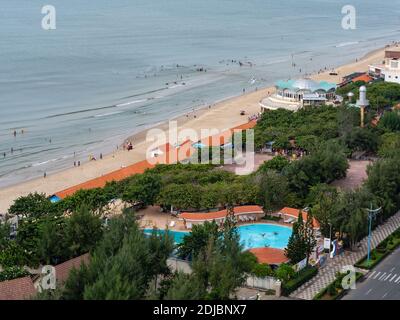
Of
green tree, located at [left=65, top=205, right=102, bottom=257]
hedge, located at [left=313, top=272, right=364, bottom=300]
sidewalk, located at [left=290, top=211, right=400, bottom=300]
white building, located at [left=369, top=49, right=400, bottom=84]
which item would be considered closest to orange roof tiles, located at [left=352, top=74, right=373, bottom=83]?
white building, located at [left=369, top=49, right=400, bottom=84]

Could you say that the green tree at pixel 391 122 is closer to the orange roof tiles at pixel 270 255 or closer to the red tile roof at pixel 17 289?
the orange roof tiles at pixel 270 255

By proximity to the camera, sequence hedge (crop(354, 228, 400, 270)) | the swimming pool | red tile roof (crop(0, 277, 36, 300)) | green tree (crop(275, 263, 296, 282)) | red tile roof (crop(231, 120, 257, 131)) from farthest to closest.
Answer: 1. red tile roof (crop(231, 120, 257, 131))
2. the swimming pool
3. hedge (crop(354, 228, 400, 270))
4. green tree (crop(275, 263, 296, 282))
5. red tile roof (crop(0, 277, 36, 300))

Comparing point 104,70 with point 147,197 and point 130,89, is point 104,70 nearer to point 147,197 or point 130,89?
point 130,89

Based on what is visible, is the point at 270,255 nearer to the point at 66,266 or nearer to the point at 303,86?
the point at 66,266

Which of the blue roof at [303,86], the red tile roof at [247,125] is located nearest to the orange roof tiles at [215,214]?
the red tile roof at [247,125]

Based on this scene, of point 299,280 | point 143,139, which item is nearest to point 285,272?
point 299,280

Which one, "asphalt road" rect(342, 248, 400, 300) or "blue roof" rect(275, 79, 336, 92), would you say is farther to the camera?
"blue roof" rect(275, 79, 336, 92)

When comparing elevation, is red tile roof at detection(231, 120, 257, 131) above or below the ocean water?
below

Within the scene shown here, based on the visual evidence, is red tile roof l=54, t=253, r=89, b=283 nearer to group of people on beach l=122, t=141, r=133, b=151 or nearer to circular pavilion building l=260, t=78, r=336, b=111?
group of people on beach l=122, t=141, r=133, b=151
